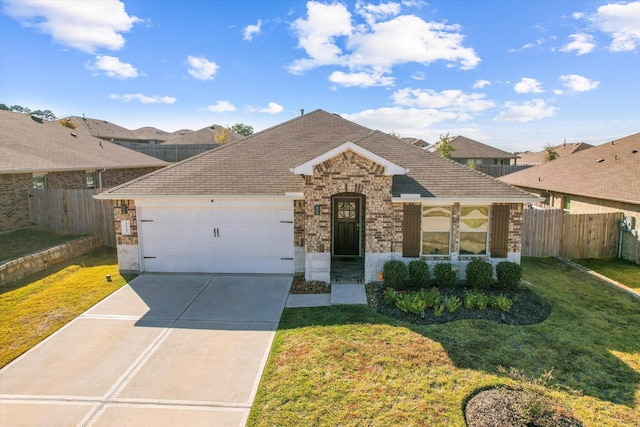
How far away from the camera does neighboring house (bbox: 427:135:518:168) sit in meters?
40.7

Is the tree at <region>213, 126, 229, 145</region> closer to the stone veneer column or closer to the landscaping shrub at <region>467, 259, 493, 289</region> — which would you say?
the stone veneer column

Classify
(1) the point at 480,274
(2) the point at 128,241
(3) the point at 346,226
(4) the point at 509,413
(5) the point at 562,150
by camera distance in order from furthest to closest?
(5) the point at 562,150
(3) the point at 346,226
(2) the point at 128,241
(1) the point at 480,274
(4) the point at 509,413

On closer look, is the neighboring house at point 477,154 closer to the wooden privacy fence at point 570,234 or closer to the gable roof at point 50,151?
the wooden privacy fence at point 570,234

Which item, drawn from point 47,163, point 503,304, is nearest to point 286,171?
point 503,304

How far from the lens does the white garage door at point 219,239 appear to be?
38.1ft

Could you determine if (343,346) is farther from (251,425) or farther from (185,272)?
(185,272)

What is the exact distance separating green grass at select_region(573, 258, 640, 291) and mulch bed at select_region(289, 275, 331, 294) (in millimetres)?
8770

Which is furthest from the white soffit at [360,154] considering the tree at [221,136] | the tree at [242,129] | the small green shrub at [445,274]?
the tree at [242,129]

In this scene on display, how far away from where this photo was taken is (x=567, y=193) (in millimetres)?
16078

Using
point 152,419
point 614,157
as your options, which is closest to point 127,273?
point 152,419

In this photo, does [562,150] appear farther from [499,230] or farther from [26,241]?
[26,241]

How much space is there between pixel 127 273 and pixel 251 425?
8.52 meters

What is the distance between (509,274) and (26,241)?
643 inches

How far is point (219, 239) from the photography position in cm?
1177
